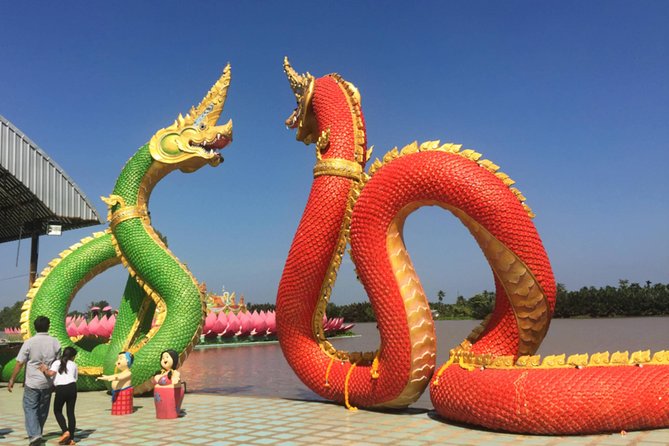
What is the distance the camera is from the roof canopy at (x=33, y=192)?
11031 mm

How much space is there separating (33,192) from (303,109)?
7.01 m

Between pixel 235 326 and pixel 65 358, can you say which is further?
pixel 235 326

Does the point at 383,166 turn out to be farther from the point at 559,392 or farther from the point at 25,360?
the point at 25,360

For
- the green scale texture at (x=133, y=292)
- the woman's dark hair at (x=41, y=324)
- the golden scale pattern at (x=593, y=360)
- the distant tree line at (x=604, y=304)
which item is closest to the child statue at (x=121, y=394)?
the green scale texture at (x=133, y=292)

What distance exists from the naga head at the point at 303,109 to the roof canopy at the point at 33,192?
629 cm

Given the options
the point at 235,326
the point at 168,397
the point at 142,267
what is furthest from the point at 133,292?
the point at 235,326

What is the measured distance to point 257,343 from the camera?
2033 centimetres

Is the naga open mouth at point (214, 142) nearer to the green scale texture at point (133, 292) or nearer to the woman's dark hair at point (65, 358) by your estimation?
the green scale texture at point (133, 292)

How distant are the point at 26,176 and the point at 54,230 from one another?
6.30 ft

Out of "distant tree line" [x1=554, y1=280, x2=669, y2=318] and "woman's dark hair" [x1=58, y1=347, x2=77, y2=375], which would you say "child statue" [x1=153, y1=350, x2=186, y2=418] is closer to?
"woman's dark hair" [x1=58, y1=347, x2=77, y2=375]

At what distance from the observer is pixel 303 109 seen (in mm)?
7047

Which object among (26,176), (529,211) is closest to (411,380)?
(529,211)

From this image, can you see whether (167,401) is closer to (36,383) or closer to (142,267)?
(36,383)

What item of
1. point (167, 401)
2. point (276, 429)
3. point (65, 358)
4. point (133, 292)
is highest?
point (133, 292)
